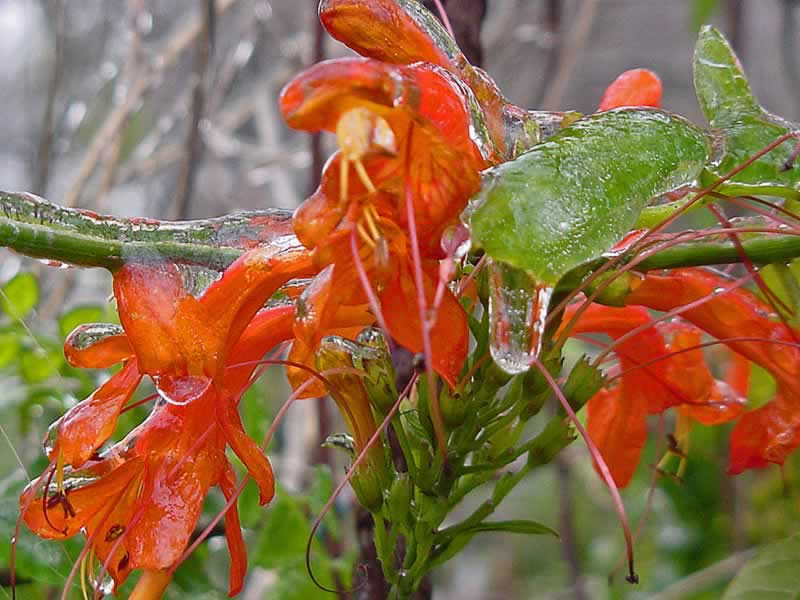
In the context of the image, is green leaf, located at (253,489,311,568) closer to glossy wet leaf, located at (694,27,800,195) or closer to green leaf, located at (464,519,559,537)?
green leaf, located at (464,519,559,537)

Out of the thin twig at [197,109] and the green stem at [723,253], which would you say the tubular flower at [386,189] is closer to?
the green stem at [723,253]

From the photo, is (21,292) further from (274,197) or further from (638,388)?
(274,197)

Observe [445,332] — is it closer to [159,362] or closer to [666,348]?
[159,362]

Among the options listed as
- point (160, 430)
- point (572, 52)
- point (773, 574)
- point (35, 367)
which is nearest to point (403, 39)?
point (160, 430)

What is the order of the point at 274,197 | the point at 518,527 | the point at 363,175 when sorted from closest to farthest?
the point at 363,175, the point at 518,527, the point at 274,197

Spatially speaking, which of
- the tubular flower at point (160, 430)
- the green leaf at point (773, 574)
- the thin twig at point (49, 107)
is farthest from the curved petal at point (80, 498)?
the thin twig at point (49, 107)

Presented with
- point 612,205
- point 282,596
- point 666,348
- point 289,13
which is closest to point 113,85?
point 289,13

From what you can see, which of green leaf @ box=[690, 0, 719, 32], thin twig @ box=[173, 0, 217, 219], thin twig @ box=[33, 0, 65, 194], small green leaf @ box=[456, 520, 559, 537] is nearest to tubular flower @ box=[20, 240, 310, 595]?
small green leaf @ box=[456, 520, 559, 537]
